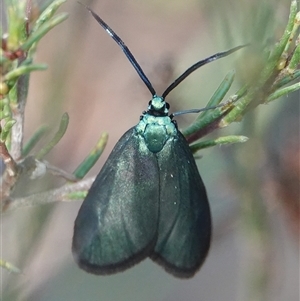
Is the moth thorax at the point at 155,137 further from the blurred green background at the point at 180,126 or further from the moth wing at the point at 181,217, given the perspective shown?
the blurred green background at the point at 180,126

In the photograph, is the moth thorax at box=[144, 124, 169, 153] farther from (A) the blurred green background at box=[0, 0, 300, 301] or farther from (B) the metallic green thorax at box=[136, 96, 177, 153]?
(A) the blurred green background at box=[0, 0, 300, 301]

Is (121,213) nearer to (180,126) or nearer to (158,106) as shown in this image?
(158,106)

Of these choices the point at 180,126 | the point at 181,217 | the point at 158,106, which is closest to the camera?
the point at 158,106

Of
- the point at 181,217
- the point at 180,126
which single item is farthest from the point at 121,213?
the point at 180,126

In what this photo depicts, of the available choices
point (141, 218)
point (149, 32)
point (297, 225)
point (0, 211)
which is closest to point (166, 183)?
point (141, 218)

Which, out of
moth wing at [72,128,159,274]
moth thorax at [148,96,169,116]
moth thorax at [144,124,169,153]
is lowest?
moth wing at [72,128,159,274]

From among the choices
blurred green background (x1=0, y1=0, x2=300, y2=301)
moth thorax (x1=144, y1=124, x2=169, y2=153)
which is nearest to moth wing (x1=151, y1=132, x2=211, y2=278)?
moth thorax (x1=144, y1=124, x2=169, y2=153)

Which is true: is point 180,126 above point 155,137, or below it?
above
